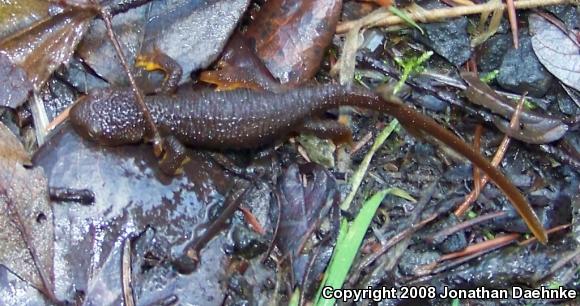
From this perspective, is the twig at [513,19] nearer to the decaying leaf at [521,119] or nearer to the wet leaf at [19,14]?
the decaying leaf at [521,119]

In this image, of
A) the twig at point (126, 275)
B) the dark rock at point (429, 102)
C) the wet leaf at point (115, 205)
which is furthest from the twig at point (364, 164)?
the twig at point (126, 275)

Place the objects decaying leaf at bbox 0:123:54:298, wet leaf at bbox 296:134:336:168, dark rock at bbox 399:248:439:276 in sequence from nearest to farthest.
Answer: decaying leaf at bbox 0:123:54:298 < dark rock at bbox 399:248:439:276 < wet leaf at bbox 296:134:336:168

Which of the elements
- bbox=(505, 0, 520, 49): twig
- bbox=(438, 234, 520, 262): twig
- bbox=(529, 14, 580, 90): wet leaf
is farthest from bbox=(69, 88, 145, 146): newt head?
bbox=(529, 14, 580, 90): wet leaf

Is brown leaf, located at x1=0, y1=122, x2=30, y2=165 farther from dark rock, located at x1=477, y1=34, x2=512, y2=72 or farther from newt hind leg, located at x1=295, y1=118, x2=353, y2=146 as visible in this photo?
dark rock, located at x1=477, y1=34, x2=512, y2=72

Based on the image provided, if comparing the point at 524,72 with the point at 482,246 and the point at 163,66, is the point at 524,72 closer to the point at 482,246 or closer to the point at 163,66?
the point at 482,246

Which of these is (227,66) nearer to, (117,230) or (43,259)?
(117,230)
